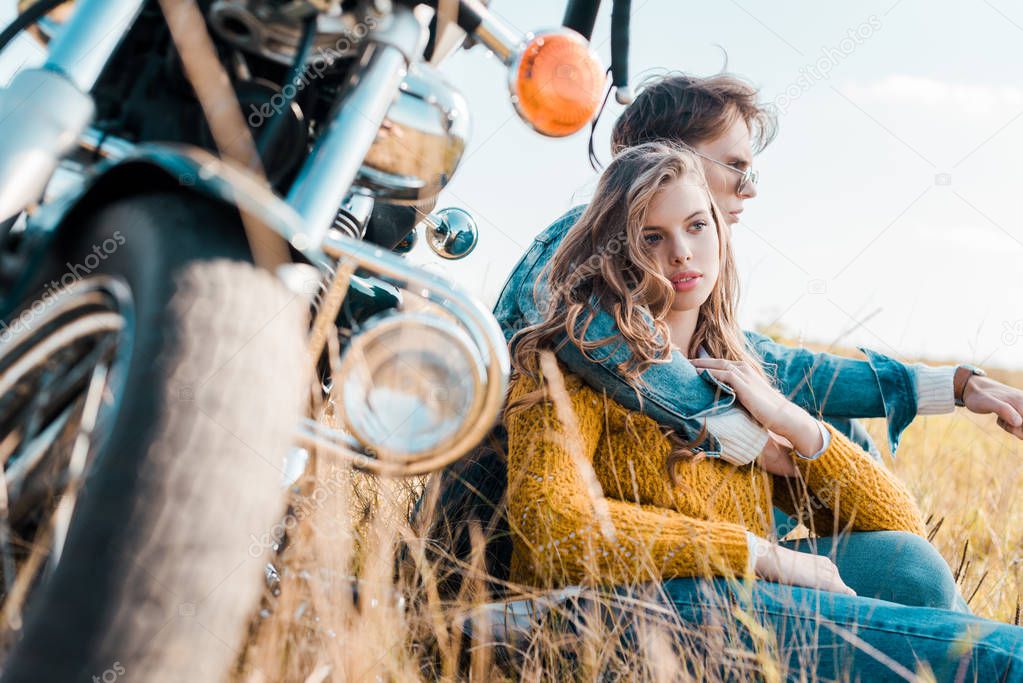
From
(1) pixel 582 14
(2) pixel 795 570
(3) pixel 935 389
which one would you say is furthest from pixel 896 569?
(1) pixel 582 14

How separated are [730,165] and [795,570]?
1195 millimetres

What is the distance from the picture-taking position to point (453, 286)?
80 cm

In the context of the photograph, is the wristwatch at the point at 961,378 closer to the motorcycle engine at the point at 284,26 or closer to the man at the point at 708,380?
the man at the point at 708,380

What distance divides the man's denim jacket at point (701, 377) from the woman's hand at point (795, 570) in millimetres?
206

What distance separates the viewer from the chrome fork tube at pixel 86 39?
2.98 feet

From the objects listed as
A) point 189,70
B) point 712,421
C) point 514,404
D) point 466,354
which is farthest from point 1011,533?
point 189,70

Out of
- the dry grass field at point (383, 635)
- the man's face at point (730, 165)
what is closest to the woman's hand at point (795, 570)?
the dry grass field at point (383, 635)

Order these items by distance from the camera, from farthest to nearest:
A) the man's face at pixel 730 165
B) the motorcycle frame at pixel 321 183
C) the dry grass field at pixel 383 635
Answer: the man's face at pixel 730 165 → the dry grass field at pixel 383 635 → the motorcycle frame at pixel 321 183

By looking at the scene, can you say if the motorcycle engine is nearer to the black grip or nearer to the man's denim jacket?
the black grip

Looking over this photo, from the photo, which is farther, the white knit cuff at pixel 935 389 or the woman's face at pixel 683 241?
the white knit cuff at pixel 935 389

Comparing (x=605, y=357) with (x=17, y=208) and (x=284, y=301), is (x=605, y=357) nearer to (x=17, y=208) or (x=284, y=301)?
(x=284, y=301)

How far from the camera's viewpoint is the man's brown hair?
2.20 metres

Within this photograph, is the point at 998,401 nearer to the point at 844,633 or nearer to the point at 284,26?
the point at 844,633

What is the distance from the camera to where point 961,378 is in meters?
1.75
